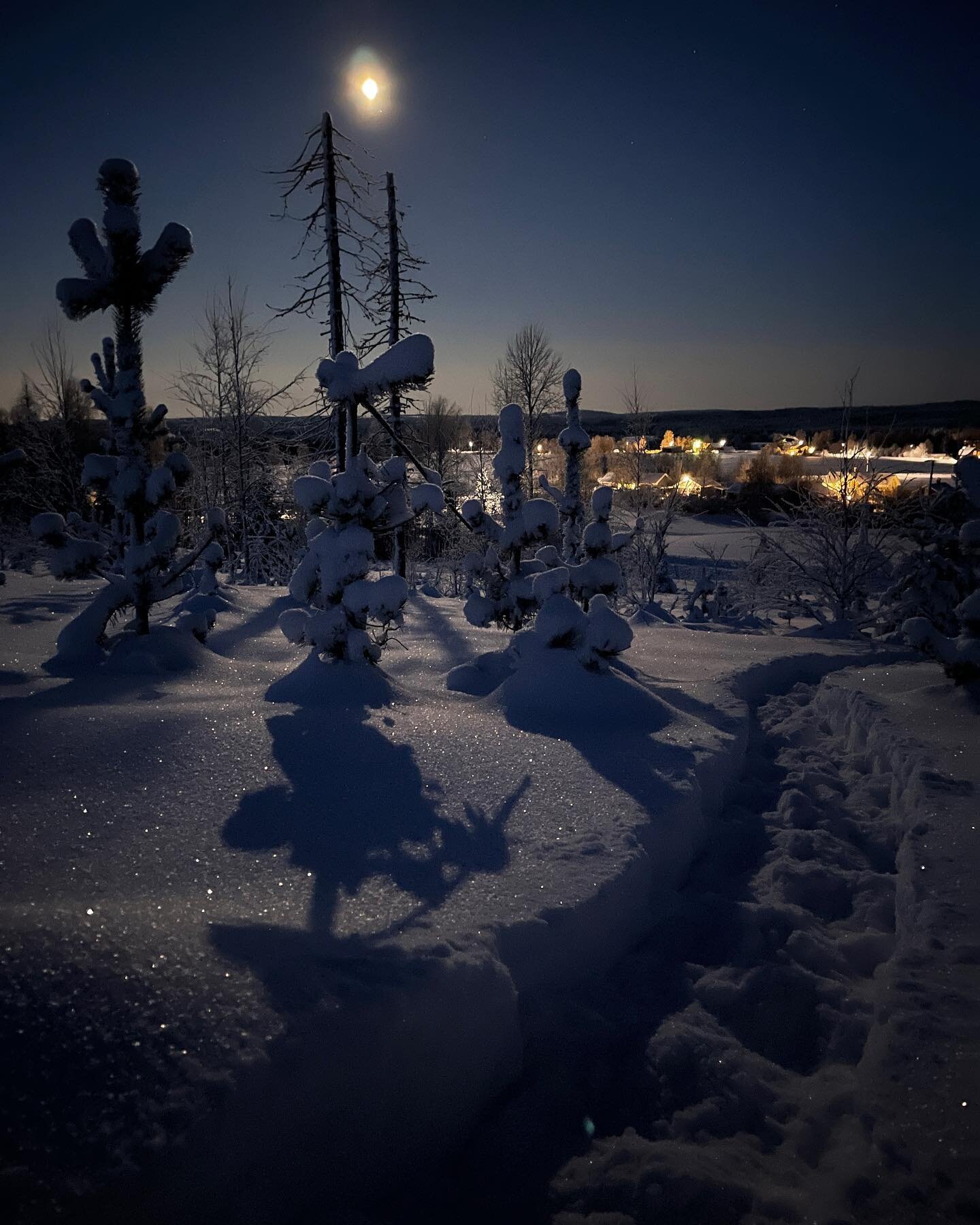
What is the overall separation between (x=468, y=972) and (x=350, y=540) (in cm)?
341

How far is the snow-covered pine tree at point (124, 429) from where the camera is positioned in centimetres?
503

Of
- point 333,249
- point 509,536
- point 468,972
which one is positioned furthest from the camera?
point 333,249

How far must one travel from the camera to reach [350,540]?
479 cm

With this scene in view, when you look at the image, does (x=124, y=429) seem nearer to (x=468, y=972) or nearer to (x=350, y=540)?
(x=350, y=540)

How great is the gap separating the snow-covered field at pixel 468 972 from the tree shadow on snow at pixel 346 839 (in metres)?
0.02

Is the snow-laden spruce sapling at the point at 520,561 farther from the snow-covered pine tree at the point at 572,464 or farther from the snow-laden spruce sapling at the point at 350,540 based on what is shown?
the snow-covered pine tree at the point at 572,464

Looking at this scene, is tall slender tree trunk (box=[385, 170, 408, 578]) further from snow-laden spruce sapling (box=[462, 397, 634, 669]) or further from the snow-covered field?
the snow-covered field

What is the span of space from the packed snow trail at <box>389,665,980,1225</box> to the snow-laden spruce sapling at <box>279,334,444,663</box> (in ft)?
9.31

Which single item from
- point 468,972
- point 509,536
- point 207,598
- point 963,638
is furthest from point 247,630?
point 963,638

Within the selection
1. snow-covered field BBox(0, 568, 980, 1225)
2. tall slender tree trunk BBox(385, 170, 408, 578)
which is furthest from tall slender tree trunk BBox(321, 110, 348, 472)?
snow-covered field BBox(0, 568, 980, 1225)

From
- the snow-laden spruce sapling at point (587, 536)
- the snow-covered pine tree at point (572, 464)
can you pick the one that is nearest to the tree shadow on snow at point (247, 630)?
the snow-laden spruce sapling at point (587, 536)

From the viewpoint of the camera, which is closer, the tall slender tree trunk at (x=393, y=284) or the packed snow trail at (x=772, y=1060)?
the packed snow trail at (x=772, y=1060)

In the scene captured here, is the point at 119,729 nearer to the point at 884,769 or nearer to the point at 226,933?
the point at 226,933

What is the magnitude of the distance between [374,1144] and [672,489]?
65.0 feet
